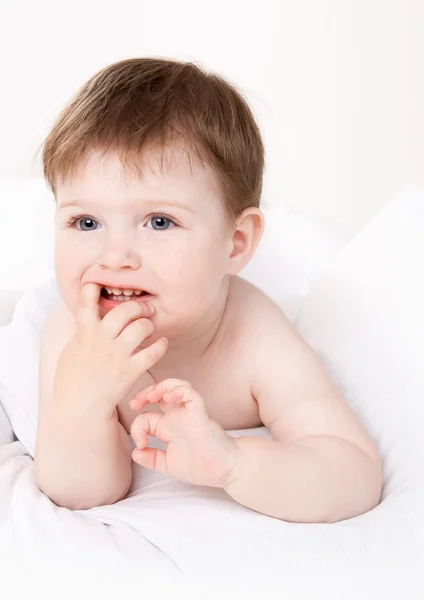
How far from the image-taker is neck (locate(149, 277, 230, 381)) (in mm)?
1554

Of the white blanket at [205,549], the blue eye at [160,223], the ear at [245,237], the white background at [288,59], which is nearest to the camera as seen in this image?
the white blanket at [205,549]

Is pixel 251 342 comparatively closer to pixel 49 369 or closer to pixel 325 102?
pixel 49 369

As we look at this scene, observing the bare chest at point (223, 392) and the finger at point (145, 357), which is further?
the bare chest at point (223, 392)

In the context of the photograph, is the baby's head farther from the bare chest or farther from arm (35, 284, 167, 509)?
the bare chest

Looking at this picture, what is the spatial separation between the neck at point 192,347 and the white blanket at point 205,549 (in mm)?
287

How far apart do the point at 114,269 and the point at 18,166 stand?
89.7 inches

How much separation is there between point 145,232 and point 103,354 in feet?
0.62

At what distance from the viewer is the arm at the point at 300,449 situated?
4.06 ft

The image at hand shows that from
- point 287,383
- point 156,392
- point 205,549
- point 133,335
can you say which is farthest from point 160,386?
point 287,383

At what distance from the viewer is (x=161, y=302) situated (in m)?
1.35

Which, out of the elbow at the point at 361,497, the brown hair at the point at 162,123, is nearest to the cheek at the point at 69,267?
the brown hair at the point at 162,123

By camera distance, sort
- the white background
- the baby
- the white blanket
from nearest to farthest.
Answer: the white blanket < the baby < the white background

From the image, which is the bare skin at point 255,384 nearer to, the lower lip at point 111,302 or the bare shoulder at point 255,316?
the bare shoulder at point 255,316

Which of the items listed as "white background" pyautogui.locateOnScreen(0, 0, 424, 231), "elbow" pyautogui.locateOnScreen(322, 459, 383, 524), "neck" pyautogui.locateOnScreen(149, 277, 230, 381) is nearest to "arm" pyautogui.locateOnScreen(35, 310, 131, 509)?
"neck" pyautogui.locateOnScreen(149, 277, 230, 381)
